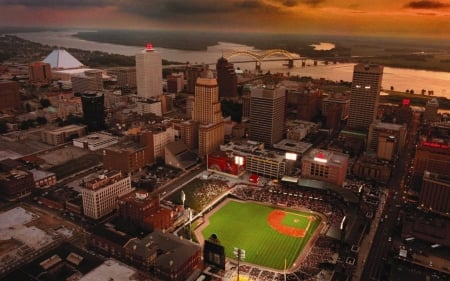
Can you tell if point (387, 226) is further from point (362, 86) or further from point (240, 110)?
point (240, 110)

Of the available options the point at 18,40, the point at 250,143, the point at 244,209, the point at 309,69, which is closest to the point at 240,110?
the point at 250,143

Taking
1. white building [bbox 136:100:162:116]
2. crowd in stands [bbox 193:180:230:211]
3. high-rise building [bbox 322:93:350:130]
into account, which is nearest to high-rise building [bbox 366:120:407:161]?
high-rise building [bbox 322:93:350:130]

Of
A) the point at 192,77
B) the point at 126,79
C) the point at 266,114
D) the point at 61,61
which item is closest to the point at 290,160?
the point at 266,114

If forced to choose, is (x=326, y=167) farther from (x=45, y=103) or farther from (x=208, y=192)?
(x=45, y=103)

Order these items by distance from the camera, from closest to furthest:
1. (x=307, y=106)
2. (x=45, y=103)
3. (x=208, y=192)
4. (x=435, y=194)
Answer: (x=435, y=194), (x=208, y=192), (x=307, y=106), (x=45, y=103)

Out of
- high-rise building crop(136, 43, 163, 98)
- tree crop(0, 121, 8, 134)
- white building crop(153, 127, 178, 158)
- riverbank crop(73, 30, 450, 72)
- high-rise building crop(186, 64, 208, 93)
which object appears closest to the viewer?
white building crop(153, 127, 178, 158)

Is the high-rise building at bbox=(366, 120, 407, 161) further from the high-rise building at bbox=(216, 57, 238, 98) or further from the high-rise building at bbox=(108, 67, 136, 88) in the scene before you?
the high-rise building at bbox=(108, 67, 136, 88)
